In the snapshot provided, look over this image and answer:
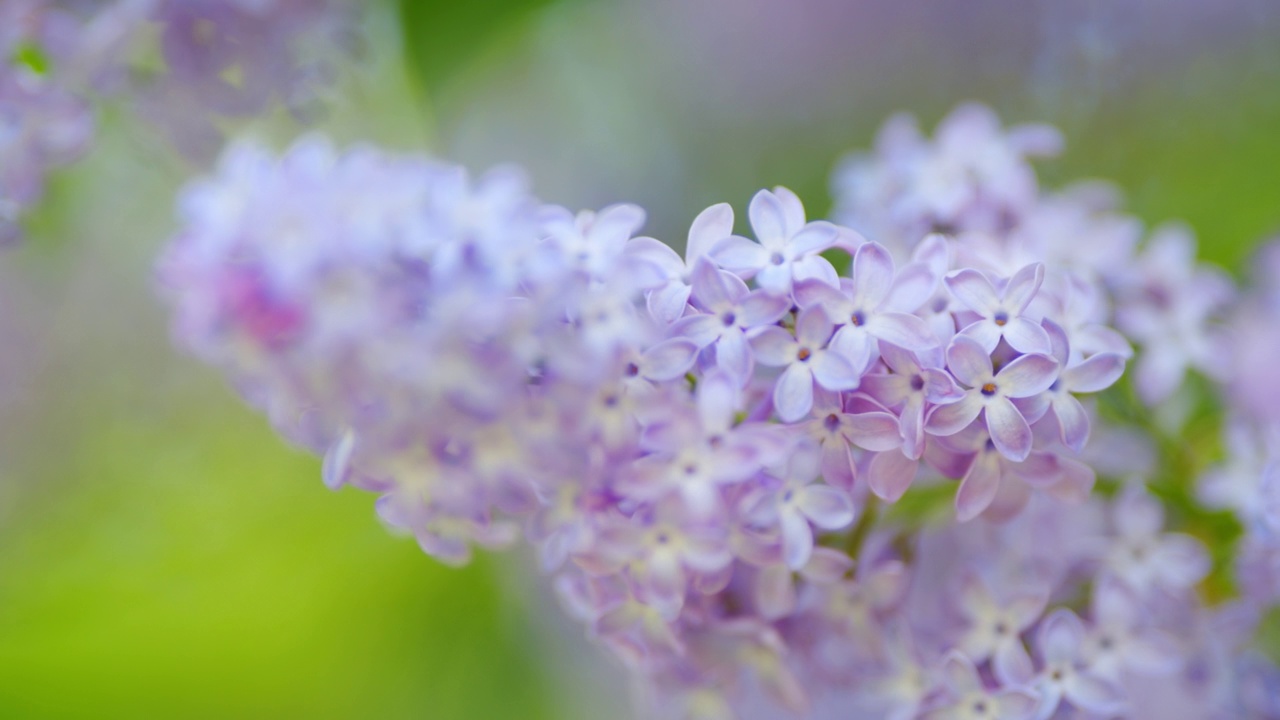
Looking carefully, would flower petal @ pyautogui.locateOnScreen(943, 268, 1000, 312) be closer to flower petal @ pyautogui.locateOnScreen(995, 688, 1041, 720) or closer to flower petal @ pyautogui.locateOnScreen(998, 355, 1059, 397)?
flower petal @ pyautogui.locateOnScreen(998, 355, 1059, 397)

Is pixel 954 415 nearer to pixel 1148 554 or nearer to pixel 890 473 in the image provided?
pixel 890 473

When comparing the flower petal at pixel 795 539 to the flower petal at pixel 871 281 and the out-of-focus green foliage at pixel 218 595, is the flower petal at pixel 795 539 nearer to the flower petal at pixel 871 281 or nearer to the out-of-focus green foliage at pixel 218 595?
the flower petal at pixel 871 281

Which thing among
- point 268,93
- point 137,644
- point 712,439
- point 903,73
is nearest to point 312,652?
point 137,644

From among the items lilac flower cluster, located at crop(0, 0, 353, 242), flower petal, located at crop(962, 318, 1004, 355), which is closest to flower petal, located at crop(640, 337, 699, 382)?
flower petal, located at crop(962, 318, 1004, 355)

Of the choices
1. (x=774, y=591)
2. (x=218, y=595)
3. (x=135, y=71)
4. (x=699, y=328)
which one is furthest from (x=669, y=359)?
(x=218, y=595)

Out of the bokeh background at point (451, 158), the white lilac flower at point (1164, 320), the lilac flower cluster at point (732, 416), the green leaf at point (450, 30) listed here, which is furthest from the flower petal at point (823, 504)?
the green leaf at point (450, 30)
